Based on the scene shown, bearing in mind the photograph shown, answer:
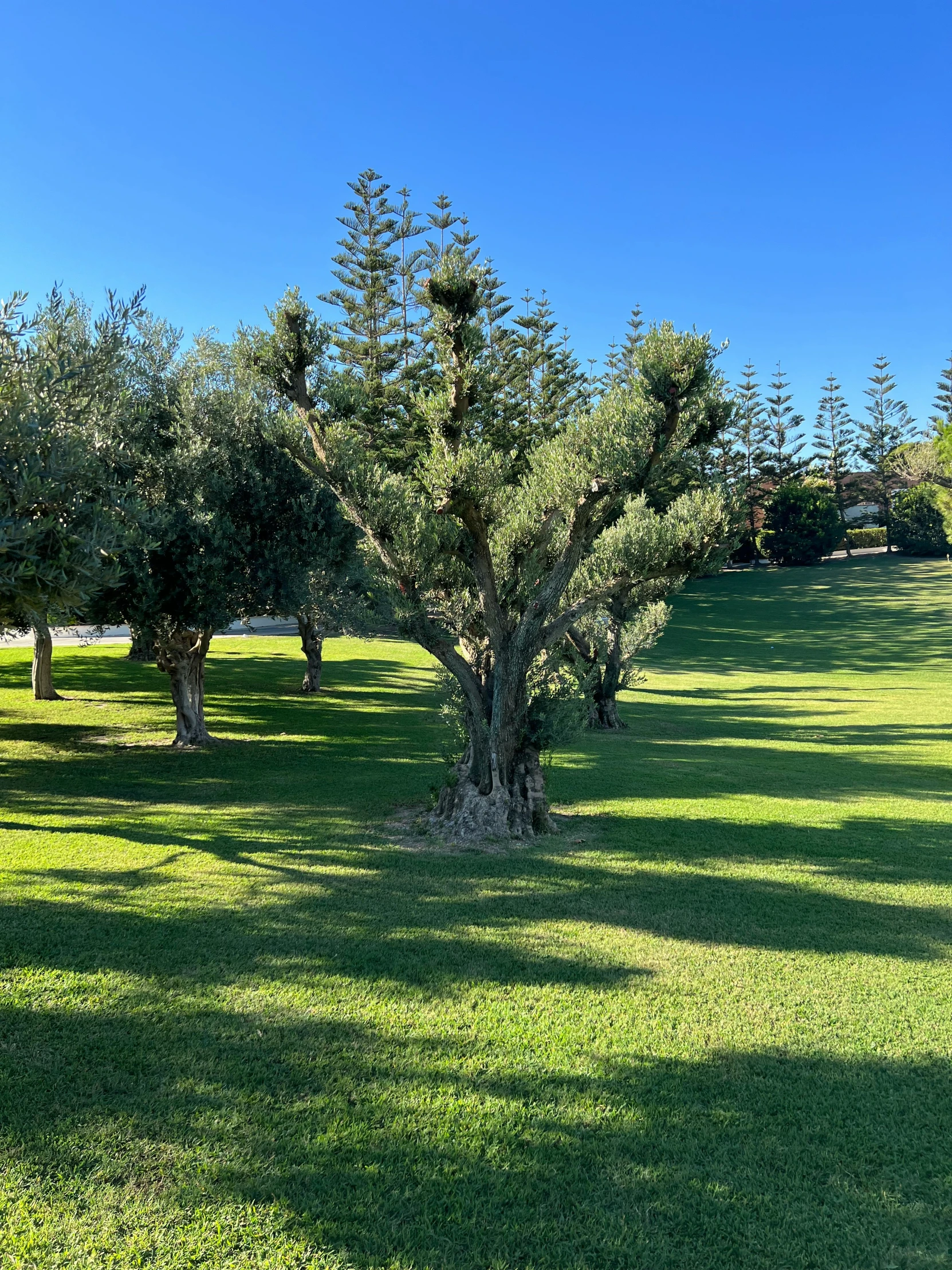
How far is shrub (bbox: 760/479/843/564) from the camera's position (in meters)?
56.6

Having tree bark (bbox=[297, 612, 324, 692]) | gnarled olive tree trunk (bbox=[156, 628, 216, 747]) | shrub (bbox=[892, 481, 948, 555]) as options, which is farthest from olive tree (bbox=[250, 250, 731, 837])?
shrub (bbox=[892, 481, 948, 555])

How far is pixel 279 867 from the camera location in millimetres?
6992

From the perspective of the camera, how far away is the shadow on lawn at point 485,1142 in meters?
2.75

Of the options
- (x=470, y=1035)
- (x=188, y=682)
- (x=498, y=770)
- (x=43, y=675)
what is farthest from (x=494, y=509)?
(x=43, y=675)

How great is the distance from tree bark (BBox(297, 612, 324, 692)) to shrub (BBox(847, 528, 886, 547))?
182 feet

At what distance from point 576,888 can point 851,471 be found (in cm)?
6769

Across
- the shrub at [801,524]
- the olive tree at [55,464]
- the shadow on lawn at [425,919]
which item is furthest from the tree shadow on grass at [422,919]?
the shrub at [801,524]

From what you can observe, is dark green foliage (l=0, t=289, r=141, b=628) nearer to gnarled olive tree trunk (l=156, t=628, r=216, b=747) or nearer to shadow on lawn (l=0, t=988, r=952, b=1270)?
shadow on lawn (l=0, t=988, r=952, b=1270)

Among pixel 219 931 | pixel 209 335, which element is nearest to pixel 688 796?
pixel 219 931

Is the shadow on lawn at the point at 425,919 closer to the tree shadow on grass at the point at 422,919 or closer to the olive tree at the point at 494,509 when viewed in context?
the tree shadow on grass at the point at 422,919

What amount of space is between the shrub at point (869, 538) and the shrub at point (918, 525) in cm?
417

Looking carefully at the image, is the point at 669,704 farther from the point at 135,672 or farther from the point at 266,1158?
the point at 266,1158

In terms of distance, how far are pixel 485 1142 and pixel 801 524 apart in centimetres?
5913

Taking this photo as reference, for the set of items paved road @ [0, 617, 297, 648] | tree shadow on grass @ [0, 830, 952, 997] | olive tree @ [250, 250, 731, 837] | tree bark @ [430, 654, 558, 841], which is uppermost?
olive tree @ [250, 250, 731, 837]
